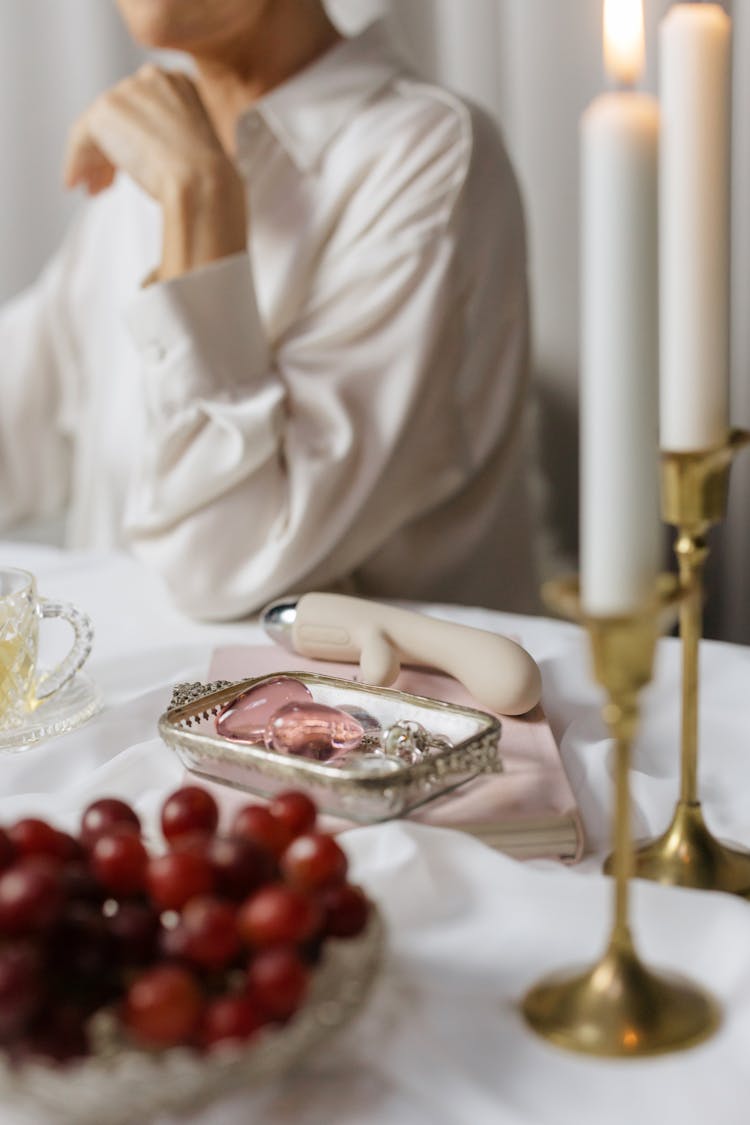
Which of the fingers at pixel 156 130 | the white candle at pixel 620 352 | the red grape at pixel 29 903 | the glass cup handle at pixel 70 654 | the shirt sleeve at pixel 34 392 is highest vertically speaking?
the white candle at pixel 620 352

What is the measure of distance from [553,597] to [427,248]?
702 millimetres

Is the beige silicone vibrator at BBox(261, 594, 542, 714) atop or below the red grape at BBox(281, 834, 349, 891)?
below

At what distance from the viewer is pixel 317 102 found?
3.52 ft

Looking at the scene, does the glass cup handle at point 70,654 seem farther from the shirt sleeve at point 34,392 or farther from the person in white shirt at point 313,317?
the shirt sleeve at point 34,392

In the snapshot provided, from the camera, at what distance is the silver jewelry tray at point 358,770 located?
1.61 feet

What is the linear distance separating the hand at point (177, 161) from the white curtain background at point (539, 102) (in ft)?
1.38

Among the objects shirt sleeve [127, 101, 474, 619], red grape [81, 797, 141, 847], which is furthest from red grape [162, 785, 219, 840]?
shirt sleeve [127, 101, 474, 619]

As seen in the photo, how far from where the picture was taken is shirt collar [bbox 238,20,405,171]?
1067mm

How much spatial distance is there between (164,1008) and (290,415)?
710mm

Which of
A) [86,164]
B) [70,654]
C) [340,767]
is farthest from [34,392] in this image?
[340,767]

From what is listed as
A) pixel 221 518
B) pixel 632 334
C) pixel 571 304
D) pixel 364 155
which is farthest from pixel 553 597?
pixel 571 304

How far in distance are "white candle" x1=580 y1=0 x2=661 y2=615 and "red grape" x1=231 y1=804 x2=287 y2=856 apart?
0.39 ft

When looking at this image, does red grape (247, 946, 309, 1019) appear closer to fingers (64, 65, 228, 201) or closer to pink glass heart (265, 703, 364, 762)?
pink glass heart (265, 703, 364, 762)

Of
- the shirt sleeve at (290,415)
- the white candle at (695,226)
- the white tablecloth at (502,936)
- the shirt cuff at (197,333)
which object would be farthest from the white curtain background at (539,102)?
the white candle at (695,226)
